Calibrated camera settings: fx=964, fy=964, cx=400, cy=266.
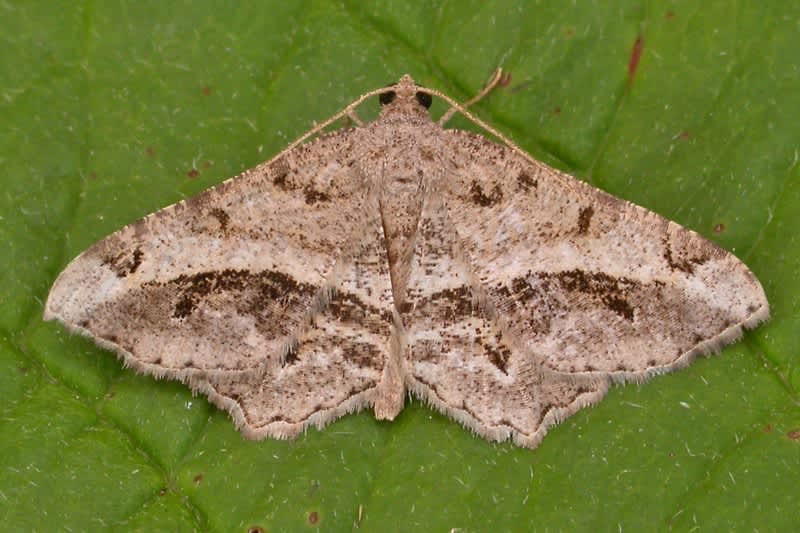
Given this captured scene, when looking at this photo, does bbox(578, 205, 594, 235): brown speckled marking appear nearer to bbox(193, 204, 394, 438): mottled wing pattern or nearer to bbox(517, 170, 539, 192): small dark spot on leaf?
bbox(517, 170, 539, 192): small dark spot on leaf

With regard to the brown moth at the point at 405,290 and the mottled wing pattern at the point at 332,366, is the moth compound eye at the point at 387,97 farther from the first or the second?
the mottled wing pattern at the point at 332,366

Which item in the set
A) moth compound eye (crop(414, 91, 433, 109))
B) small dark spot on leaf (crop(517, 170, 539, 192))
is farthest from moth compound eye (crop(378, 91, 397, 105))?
small dark spot on leaf (crop(517, 170, 539, 192))

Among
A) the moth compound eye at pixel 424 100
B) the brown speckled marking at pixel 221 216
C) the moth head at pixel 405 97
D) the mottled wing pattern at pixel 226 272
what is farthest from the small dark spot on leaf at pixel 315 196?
the moth compound eye at pixel 424 100

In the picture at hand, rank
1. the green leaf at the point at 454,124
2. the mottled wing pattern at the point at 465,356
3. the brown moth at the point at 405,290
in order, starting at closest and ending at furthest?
1. the green leaf at the point at 454,124
2. the brown moth at the point at 405,290
3. the mottled wing pattern at the point at 465,356

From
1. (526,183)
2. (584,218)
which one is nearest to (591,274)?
(584,218)

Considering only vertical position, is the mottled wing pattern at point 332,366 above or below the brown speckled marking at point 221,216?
below

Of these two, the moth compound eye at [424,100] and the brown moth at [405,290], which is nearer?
the brown moth at [405,290]

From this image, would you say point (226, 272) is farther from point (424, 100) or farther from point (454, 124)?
point (454, 124)
